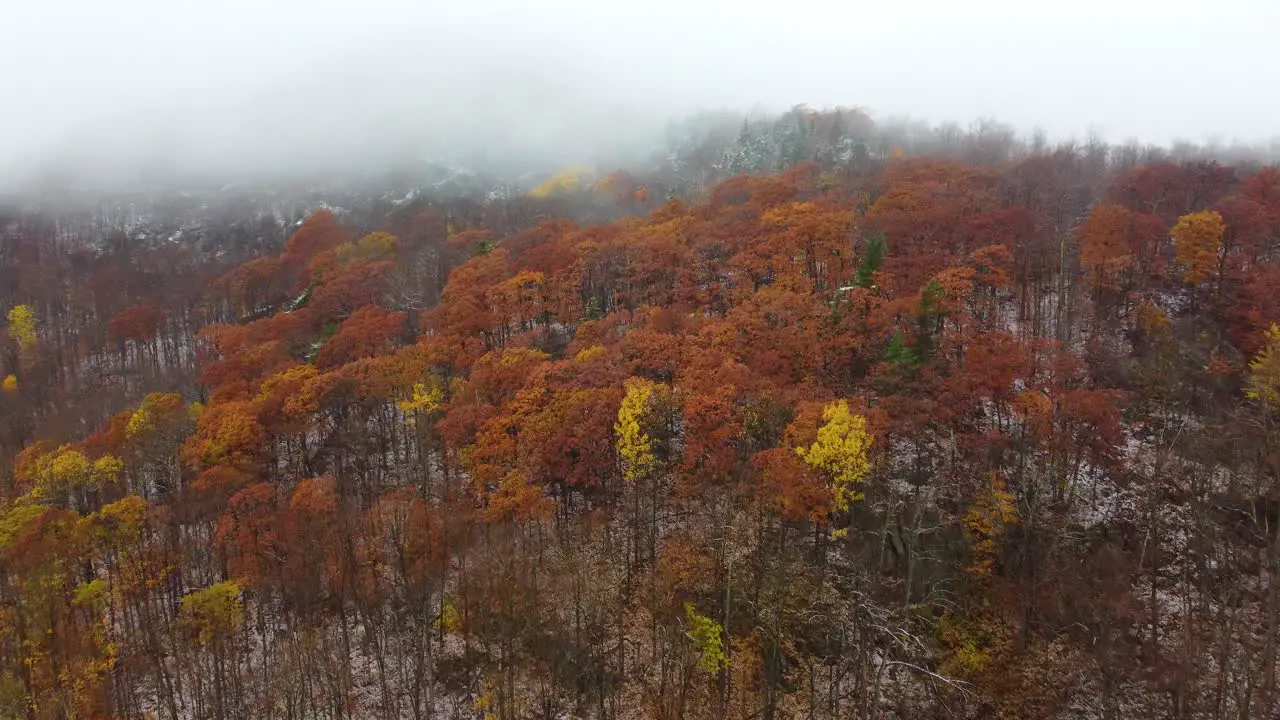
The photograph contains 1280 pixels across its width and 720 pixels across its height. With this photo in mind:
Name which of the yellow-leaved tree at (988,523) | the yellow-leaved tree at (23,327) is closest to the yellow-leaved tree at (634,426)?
the yellow-leaved tree at (988,523)

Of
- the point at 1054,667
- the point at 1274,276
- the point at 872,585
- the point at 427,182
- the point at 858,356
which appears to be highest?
the point at 427,182

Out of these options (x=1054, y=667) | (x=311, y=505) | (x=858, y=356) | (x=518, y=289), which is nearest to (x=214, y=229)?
(x=518, y=289)

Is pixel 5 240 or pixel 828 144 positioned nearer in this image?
pixel 828 144

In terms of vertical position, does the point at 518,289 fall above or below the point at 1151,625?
above

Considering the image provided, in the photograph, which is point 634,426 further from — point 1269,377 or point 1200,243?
point 1200,243

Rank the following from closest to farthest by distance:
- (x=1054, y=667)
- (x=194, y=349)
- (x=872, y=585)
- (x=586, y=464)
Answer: (x=1054, y=667)
(x=872, y=585)
(x=586, y=464)
(x=194, y=349)

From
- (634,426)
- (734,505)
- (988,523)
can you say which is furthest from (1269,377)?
(634,426)

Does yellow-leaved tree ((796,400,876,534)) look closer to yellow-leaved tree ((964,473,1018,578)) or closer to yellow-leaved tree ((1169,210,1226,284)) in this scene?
yellow-leaved tree ((964,473,1018,578))

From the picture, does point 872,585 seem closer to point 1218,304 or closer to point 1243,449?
point 1243,449
